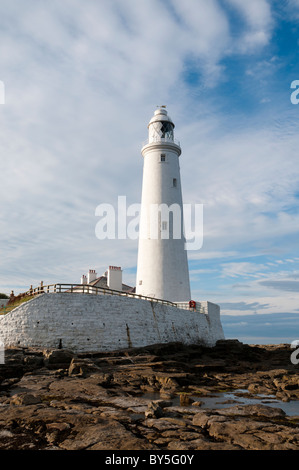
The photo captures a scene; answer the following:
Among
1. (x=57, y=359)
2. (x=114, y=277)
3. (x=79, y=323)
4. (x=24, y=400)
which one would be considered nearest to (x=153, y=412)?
(x=24, y=400)

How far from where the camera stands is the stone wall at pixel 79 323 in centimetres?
1981

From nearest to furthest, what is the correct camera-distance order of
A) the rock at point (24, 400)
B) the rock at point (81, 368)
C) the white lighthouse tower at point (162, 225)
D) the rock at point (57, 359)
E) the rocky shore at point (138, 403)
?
1. the rocky shore at point (138, 403)
2. the rock at point (24, 400)
3. the rock at point (81, 368)
4. the rock at point (57, 359)
5. the white lighthouse tower at point (162, 225)

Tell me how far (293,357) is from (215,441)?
67.4ft

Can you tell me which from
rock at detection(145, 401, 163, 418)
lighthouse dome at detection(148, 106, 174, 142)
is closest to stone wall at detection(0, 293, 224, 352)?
rock at detection(145, 401, 163, 418)

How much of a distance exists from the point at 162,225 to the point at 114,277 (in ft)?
21.5

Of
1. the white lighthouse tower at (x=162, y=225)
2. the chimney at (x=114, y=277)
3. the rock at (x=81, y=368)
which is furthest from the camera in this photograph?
the chimney at (x=114, y=277)

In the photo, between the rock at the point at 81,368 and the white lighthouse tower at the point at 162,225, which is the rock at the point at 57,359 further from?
the white lighthouse tower at the point at 162,225

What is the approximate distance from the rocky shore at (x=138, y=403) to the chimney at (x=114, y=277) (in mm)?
11460

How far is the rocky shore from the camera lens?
25.1 ft

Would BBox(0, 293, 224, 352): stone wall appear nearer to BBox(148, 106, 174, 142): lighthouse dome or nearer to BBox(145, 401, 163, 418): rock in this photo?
BBox(145, 401, 163, 418): rock

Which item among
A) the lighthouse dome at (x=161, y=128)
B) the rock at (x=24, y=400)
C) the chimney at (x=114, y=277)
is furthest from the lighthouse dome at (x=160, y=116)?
the rock at (x=24, y=400)

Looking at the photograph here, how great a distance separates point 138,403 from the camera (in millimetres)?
11133

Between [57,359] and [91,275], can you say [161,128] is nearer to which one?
[91,275]
